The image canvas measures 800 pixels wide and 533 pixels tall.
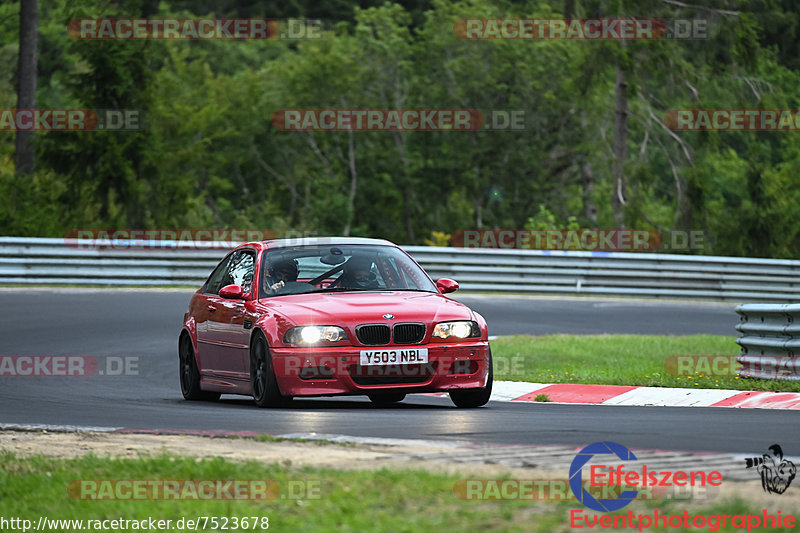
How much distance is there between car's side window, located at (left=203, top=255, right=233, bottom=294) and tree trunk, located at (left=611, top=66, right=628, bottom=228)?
26.1 m

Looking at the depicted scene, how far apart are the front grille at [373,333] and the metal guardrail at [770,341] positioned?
14.4ft

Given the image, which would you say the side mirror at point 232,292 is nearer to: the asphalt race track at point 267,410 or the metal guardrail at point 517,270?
the asphalt race track at point 267,410

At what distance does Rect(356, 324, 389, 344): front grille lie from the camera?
433 inches

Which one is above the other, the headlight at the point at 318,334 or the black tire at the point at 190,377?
the headlight at the point at 318,334

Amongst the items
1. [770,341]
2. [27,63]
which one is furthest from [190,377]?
[27,63]

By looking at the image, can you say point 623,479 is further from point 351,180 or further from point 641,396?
point 351,180

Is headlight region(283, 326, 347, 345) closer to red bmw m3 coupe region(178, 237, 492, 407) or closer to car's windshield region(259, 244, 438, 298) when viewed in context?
red bmw m3 coupe region(178, 237, 492, 407)

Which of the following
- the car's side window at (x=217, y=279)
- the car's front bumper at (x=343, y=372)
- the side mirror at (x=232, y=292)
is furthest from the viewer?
the car's side window at (x=217, y=279)

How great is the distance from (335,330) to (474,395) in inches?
54.6

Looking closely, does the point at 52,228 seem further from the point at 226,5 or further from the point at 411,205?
the point at 226,5

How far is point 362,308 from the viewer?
1120 centimetres

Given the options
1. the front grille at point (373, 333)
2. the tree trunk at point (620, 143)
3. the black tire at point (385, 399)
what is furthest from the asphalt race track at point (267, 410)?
the tree trunk at point (620, 143)

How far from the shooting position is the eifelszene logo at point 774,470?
6.50 m

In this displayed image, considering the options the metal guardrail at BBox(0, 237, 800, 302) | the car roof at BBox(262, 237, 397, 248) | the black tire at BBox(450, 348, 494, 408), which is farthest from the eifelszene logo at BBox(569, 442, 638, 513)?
the metal guardrail at BBox(0, 237, 800, 302)
